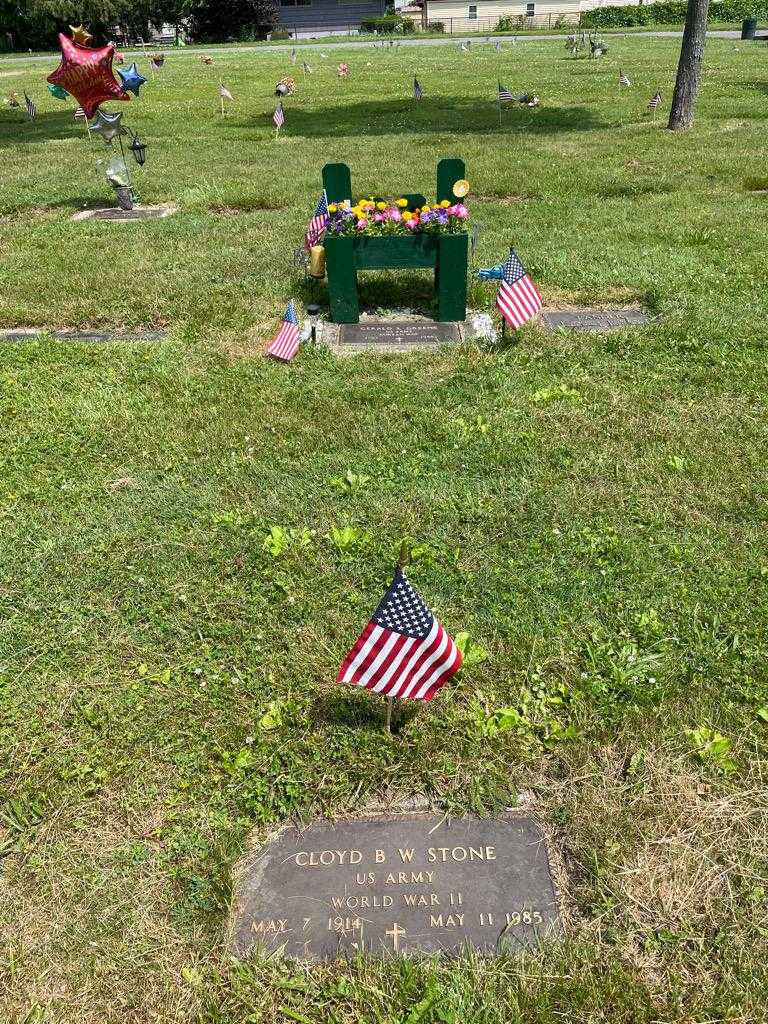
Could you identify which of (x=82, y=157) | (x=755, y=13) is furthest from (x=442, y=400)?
(x=755, y=13)

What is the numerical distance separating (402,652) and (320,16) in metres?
74.6

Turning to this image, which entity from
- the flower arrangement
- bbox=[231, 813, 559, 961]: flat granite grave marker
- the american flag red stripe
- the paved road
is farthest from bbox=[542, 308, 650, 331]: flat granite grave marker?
the paved road

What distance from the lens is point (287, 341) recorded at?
20.8ft

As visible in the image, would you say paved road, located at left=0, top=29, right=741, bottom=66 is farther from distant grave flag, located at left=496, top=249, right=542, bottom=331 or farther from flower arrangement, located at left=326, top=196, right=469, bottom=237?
distant grave flag, located at left=496, top=249, right=542, bottom=331

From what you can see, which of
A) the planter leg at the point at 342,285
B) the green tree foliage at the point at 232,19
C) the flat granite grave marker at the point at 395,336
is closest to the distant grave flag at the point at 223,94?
the planter leg at the point at 342,285

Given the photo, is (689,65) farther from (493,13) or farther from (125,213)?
(493,13)

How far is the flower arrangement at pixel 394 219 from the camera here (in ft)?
21.7

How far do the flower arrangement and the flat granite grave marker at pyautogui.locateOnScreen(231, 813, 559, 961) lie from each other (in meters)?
5.53

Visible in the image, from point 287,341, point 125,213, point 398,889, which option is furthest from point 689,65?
point 398,889

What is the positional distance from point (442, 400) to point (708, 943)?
13.6 feet

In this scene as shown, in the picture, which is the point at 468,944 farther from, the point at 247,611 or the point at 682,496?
the point at 682,496

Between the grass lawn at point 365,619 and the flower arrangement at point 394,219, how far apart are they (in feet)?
3.29

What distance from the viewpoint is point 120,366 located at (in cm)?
650

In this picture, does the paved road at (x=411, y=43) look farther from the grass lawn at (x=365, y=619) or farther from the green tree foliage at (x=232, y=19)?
the grass lawn at (x=365, y=619)
